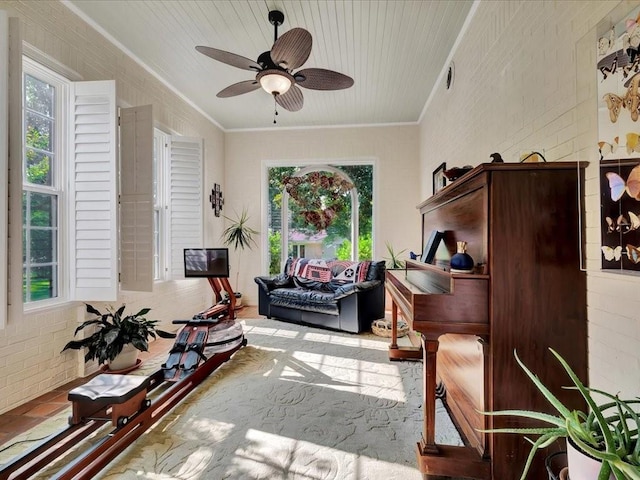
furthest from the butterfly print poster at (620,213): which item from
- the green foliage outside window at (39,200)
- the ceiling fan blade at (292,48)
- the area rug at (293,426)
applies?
the green foliage outside window at (39,200)

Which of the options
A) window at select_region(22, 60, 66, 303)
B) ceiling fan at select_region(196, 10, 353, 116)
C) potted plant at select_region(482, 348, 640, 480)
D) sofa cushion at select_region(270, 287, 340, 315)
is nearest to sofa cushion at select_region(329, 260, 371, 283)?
sofa cushion at select_region(270, 287, 340, 315)

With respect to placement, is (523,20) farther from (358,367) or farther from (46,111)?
(46,111)

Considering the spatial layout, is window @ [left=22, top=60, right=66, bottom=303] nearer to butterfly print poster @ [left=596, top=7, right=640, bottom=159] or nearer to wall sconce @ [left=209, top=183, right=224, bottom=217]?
wall sconce @ [left=209, top=183, right=224, bottom=217]

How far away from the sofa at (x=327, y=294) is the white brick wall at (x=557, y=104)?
2072 millimetres

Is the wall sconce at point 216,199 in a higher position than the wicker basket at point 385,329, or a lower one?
higher

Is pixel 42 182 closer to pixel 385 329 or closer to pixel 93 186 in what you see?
pixel 93 186

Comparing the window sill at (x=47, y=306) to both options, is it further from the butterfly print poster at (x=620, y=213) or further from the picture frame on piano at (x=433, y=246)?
the butterfly print poster at (x=620, y=213)

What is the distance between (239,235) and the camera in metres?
5.27

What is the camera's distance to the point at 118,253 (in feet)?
9.09

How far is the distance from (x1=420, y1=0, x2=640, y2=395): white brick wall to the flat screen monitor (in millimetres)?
2529

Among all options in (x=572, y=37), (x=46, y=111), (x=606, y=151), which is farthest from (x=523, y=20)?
(x=46, y=111)

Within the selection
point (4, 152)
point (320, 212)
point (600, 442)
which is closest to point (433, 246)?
point (600, 442)

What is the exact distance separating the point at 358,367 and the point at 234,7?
129 inches

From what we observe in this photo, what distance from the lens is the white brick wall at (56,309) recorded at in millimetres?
2168
